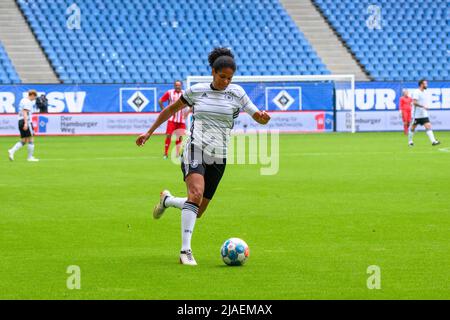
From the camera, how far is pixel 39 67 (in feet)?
148

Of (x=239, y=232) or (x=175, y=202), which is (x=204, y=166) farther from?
(x=239, y=232)

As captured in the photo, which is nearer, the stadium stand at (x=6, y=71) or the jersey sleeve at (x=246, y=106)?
the jersey sleeve at (x=246, y=106)

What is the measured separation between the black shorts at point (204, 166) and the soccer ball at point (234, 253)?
87 centimetres

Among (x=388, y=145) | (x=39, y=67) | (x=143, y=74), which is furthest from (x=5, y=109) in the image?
(x=388, y=145)

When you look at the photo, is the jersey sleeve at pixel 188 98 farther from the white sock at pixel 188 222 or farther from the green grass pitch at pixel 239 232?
the green grass pitch at pixel 239 232

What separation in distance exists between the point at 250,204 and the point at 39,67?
30808mm

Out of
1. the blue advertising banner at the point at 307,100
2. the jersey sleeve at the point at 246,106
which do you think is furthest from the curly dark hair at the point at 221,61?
the blue advertising banner at the point at 307,100

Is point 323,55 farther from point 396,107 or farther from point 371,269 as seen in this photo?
point 371,269

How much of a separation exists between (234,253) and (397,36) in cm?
4481

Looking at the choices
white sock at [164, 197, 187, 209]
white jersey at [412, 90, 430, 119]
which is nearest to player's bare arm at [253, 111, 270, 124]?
white sock at [164, 197, 187, 209]

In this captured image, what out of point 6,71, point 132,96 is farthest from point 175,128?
point 6,71

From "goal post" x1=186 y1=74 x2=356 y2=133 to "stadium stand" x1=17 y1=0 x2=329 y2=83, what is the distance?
2.98 m

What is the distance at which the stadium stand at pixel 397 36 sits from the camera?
50.8m

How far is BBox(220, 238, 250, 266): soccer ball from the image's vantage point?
10.0 m
